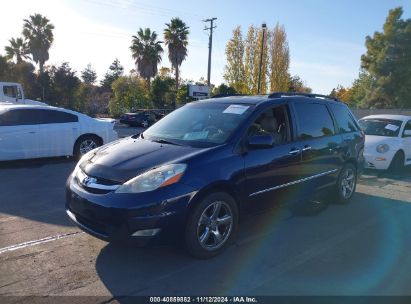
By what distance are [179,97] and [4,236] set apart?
38.7m

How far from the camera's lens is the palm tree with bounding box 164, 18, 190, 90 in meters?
44.6

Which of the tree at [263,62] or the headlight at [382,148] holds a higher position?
the tree at [263,62]

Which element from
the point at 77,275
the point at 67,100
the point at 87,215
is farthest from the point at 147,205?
the point at 67,100

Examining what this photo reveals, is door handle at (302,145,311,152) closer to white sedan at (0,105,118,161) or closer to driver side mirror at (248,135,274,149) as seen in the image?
driver side mirror at (248,135,274,149)

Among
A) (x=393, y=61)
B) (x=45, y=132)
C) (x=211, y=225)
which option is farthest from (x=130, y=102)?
(x=211, y=225)

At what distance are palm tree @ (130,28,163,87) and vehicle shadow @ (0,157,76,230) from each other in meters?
36.6

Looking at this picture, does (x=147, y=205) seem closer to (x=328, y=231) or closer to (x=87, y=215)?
(x=87, y=215)

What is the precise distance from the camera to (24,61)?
43062 mm

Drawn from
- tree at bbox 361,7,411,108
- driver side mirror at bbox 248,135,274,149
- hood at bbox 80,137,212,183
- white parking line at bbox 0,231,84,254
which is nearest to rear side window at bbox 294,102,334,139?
driver side mirror at bbox 248,135,274,149

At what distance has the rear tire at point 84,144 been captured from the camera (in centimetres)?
1024

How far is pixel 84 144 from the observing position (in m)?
10.4

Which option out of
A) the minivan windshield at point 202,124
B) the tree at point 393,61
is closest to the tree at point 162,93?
the tree at point 393,61

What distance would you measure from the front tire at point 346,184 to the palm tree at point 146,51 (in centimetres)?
4091

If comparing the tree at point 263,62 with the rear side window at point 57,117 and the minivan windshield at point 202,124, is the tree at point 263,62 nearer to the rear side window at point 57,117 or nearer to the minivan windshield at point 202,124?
the rear side window at point 57,117
